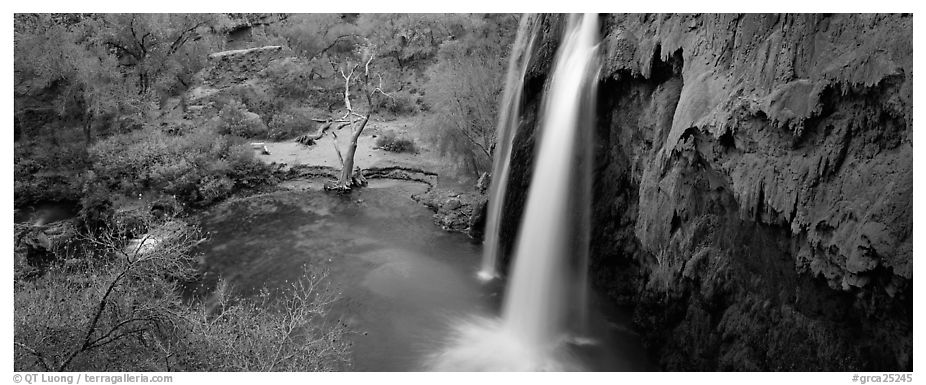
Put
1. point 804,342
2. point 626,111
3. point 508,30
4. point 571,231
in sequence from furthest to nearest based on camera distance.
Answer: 1. point 508,30
2. point 571,231
3. point 626,111
4. point 804,342

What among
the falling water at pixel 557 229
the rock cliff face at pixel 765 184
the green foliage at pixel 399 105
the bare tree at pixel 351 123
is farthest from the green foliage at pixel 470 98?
the green foliage at pixel 399 105

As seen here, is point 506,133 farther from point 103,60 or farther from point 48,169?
point 103,60

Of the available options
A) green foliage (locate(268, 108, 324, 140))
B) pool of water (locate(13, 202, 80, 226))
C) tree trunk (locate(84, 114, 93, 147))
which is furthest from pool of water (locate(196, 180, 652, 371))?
green foliage (locate(268, 108, 324, 140))

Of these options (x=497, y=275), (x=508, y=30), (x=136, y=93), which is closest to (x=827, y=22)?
(x=497, y=275)

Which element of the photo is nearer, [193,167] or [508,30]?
[193,167]

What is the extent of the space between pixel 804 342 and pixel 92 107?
2082cm

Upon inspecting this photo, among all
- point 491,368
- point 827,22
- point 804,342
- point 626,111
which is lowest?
point 491,368

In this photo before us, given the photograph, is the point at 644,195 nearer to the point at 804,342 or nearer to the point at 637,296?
the point at 637,296

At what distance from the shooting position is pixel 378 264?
1376cm

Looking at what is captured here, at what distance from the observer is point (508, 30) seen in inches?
803

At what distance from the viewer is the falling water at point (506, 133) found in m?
13.5

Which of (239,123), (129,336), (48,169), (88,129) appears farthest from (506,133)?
(239,123)

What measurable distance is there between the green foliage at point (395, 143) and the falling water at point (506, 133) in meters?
7.95

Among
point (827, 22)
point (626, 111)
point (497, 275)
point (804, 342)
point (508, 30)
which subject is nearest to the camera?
point (827, 22)
